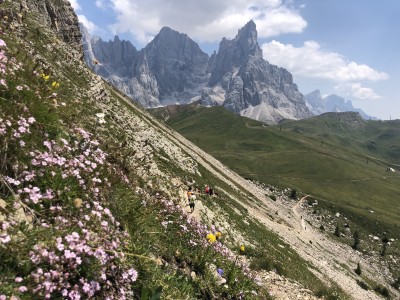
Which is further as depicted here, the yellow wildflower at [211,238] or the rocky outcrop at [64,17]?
the rocky outcrop at [64,17]

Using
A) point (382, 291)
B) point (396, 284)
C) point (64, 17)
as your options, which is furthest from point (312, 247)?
point (64, 17)

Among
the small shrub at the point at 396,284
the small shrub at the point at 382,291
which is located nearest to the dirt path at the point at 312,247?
the small shrub at the point at 396,284

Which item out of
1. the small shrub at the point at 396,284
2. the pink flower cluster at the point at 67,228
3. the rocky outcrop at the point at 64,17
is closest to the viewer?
the pink flower cluster at the point at 67,228

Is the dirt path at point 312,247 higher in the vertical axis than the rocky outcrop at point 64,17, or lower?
lower

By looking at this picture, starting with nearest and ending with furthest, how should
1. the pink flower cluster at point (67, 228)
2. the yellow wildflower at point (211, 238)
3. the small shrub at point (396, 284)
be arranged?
1. the pink flower cluster at point (67, 228)
2. the yellow wildflower at point (211, 238)
3. the small shrub at point (396, 284)

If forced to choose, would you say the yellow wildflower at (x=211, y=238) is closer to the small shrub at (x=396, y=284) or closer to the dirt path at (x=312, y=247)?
the dirt path at (x=312, y=247)

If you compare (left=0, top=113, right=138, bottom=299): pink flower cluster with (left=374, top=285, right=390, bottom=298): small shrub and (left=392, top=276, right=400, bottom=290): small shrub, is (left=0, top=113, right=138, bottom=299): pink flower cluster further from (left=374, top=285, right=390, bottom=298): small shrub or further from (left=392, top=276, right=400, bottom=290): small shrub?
(left=392, top=276, right=400, bottom=290): small shrub

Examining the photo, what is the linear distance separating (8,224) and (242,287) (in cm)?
620

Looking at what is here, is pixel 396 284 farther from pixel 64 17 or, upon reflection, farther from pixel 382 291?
pixel 64 17

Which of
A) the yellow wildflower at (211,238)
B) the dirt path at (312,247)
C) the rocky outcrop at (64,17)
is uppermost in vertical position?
the rocky outcrop at (64,17)

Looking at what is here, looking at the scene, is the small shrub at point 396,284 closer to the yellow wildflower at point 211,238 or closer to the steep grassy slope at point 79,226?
the steep grassy slope at point 79,226

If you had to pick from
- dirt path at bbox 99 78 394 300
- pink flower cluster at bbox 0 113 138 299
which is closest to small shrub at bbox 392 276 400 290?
dirt path at bbox 99 78 394 300

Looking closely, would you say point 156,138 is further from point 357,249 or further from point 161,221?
point 357,249

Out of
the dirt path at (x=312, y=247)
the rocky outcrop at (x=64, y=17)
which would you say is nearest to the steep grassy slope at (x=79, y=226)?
the dirt path at (x=312, y=247)
